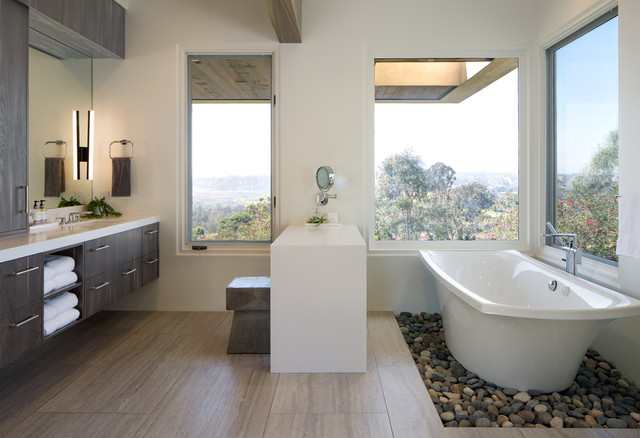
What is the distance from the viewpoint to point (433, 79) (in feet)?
12.7

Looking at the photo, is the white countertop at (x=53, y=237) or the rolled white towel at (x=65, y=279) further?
the rolled white towel at (x=65, y=279)

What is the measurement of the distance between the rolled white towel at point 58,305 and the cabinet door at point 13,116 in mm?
494

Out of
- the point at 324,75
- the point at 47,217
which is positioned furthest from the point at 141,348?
the point at 324,75

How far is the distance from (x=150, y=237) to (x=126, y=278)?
535mm

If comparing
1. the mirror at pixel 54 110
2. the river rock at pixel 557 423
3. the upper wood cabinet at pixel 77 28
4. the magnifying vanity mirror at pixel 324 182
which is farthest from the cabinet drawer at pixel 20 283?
the river rock at pixel 557 423

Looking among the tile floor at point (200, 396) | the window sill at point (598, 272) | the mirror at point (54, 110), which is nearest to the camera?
the tile floor at point (200, 396)

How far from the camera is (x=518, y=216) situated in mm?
3867

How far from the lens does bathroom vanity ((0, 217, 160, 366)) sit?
2.07m

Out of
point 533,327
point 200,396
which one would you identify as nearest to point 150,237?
point 200,396

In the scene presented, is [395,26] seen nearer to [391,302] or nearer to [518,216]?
[518,216]

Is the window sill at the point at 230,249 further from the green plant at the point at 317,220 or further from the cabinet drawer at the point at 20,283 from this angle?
the cabinet drawer at the point at 20,283

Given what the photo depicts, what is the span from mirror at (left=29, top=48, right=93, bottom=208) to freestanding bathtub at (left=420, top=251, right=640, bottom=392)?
274cm

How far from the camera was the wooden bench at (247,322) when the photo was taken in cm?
288

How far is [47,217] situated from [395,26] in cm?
305
